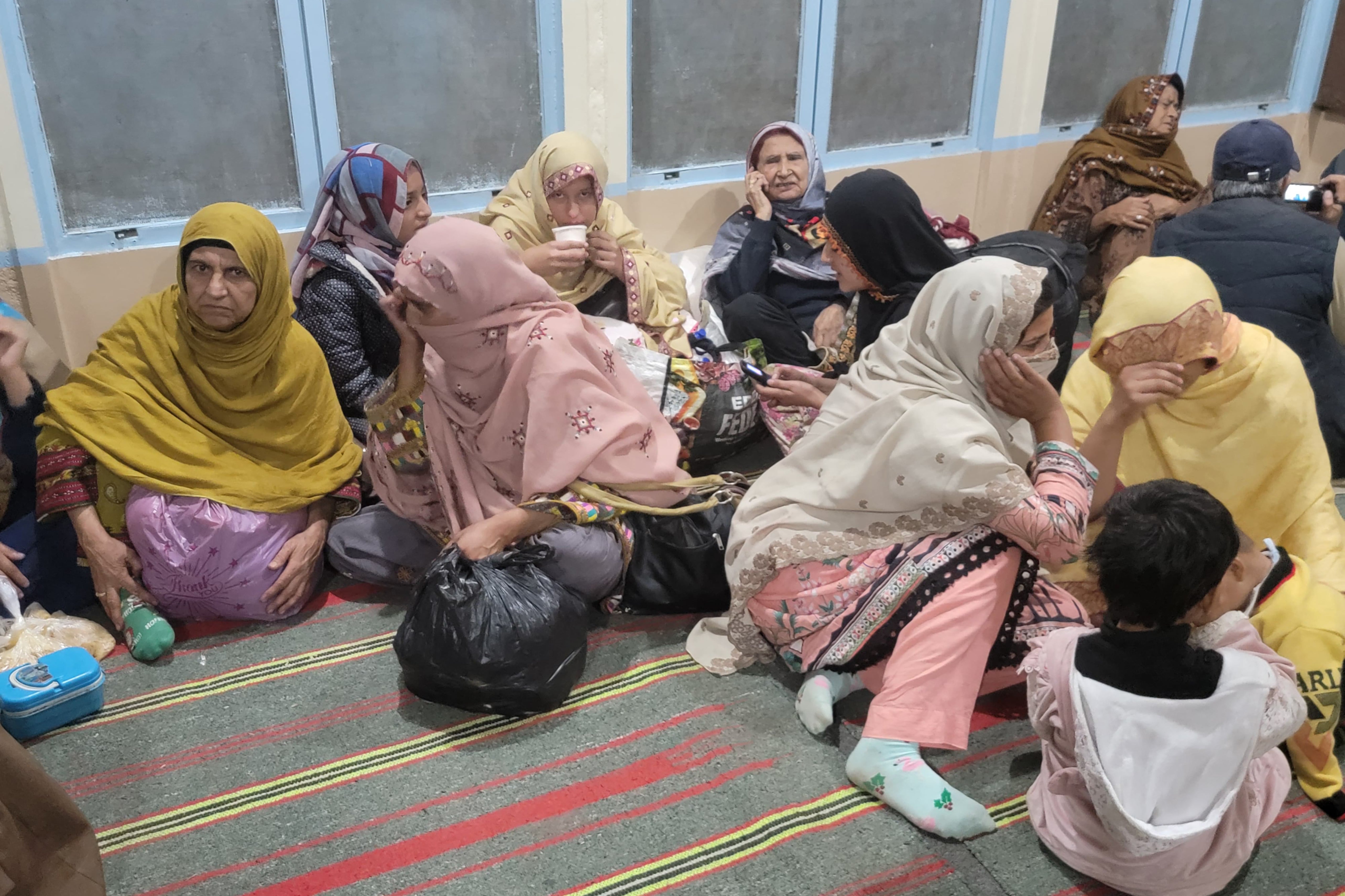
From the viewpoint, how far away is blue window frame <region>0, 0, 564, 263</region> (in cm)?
268

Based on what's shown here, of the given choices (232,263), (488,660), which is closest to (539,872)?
(488,660)

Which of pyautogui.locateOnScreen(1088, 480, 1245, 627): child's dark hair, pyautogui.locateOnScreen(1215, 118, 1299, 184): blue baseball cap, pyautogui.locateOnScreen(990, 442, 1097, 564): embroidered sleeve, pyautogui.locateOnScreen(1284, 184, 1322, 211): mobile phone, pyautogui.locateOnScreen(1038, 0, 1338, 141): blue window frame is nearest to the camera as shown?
pyautogui.locateOnScreen(1088, 480, 1245, 627): child's dark hair

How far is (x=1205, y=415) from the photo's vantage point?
7.12 ft

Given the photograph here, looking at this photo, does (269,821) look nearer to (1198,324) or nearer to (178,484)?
(178,484)

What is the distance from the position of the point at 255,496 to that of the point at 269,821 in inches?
32.7

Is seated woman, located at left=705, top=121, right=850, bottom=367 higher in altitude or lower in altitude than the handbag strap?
higher

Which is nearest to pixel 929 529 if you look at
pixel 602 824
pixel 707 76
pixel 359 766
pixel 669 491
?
pixel 669 491

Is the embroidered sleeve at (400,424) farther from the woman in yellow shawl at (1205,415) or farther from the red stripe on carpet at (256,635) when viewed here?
the woman in yellow shawl at (1205,415)

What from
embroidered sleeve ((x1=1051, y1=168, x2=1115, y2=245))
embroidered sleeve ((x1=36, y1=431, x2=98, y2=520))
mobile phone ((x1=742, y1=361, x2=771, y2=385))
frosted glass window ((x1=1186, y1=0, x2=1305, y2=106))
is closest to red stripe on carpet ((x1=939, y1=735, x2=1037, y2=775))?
mobile phone ((x1=742, y1=361, x2=771, y2=385))

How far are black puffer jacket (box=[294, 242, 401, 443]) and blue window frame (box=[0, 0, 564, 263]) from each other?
503 millimetres

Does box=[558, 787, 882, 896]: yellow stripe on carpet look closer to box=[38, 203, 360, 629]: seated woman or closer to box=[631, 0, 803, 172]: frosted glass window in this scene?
box=[38, 203, 360, 629]: seated woman

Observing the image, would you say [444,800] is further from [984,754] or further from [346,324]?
[346,324]

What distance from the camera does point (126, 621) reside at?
7.66 ft

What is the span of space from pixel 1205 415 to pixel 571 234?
66.7 inches
